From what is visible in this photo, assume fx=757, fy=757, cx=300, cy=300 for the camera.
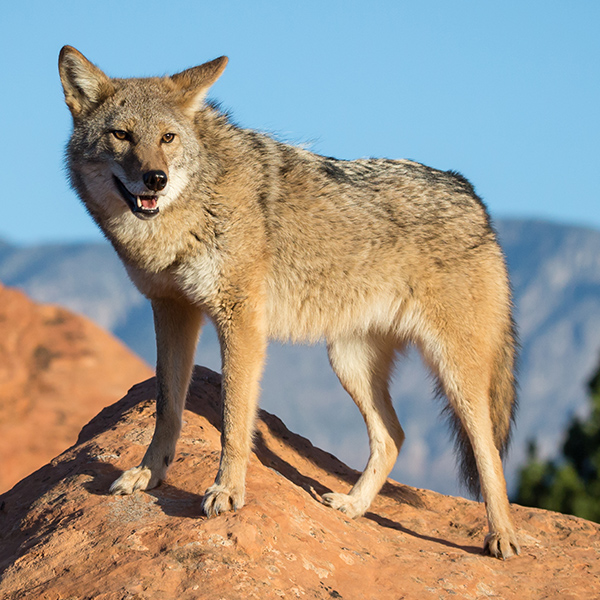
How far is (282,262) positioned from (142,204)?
1186 millimetres

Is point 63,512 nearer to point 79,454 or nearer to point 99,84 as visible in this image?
point 79,454

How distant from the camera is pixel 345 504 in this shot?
5859 mm

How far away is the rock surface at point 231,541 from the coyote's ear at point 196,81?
8.06 ft

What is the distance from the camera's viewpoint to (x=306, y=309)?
219 inches

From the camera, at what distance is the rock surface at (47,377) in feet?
43.2

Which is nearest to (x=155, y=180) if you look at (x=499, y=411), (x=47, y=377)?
(x=499, y=411)

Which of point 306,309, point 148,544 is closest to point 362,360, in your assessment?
point 306,309

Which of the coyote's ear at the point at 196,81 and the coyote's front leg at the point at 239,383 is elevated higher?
the coyote's ear at the point at 196,81

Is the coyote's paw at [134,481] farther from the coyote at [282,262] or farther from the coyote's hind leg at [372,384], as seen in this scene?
the coyote's hind leg at [372,384]

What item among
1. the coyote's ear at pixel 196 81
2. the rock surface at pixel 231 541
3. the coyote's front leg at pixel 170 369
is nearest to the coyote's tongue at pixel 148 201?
the coyote's ear at pixel 196 81

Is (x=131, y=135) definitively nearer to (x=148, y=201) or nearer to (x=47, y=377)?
(x=148, y=201)

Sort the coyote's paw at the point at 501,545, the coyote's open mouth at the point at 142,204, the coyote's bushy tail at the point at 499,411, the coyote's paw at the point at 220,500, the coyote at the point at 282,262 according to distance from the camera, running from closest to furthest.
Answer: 1. the coyote's paw at the point at 220,500
2. the coyote's open mouth at the point at 142,204
3. the coyote at the point at 282,262
4. the coyote's paw at the point at 501,545
5. the coyote's bushy tail at the point at 499,411

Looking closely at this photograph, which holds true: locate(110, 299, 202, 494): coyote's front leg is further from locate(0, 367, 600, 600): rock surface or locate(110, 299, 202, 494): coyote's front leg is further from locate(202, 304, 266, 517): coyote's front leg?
locate(202, 304, 266, 517): coyote's front leg

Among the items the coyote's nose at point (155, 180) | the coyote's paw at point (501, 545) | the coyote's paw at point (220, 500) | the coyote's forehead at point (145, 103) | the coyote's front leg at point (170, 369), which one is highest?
the coyote's forehead at point (145, 103)
